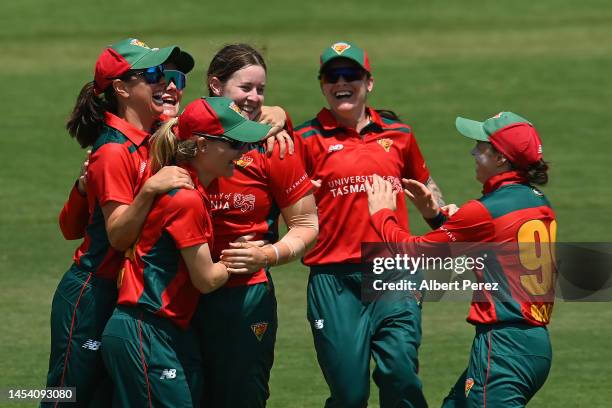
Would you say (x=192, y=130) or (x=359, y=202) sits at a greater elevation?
(x=192, y=130)

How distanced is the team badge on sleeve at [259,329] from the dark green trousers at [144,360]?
22.7 inches

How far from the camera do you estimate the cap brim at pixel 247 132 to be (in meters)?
6.41

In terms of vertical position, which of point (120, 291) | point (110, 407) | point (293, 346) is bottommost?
point (293, 346)

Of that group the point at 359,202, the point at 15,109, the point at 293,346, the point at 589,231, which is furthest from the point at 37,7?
the point at 359,202

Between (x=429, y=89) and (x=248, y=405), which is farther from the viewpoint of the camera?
(x=429, y=89)

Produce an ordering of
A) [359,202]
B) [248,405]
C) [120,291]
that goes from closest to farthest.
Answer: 1. [120,291]
2. [248,405]
3. [359,202]

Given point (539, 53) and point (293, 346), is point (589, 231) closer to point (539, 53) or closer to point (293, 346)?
point (293, 346)

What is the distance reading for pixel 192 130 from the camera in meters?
6.41

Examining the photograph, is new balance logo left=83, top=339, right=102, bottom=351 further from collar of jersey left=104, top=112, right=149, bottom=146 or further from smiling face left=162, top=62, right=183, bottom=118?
smiling face left=162, top=62, right=183, bottom=118

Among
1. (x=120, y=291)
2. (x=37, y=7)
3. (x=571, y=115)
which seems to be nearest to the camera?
(x=120, y=291)

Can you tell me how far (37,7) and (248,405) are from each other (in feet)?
59.8

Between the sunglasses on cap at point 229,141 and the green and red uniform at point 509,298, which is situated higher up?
the sunglasses on cap at point 229,141

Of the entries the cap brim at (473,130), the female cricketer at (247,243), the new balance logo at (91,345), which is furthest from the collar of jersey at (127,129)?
the cap brim at (473,130)

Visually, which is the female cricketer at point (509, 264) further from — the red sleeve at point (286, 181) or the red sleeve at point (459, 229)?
the red sleeve at point (286, 181)
